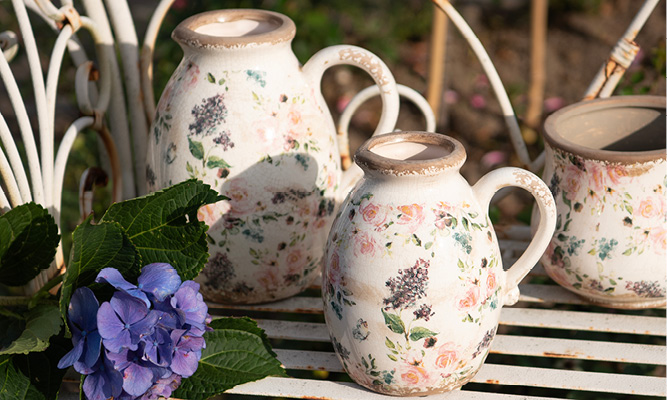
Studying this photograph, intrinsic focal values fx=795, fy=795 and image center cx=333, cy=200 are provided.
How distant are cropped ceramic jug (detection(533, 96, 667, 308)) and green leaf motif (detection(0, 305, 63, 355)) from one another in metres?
0.68

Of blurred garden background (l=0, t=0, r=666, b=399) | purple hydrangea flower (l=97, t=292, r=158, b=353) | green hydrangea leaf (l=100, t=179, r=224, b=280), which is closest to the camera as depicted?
purple hydrangea flower (l=97, t=292, r=158, b=353)

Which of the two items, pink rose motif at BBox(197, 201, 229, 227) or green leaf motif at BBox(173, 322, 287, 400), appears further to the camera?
pink rose motif at BBox(197, 201, 229, 227)

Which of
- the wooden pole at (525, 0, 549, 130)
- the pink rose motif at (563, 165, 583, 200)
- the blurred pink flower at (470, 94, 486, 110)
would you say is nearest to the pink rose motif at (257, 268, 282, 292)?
the pink rose motif at (563, 165, 583, 200)

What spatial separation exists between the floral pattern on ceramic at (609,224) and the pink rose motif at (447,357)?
280 mm

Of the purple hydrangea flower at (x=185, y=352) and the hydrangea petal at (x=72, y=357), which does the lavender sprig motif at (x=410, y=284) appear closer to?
the purple hydrangea flower at (x=185, y=352)

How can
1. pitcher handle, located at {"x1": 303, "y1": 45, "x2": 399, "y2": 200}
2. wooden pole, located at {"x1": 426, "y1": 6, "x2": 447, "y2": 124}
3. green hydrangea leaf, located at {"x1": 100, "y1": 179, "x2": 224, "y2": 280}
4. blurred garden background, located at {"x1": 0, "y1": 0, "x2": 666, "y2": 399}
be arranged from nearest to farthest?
green hydrangea leaf, located at {"x1": 100, "y1": 179, "x2": 224, "y2": 280}
pitcher handle, located at {"x1": 303, "y1": 45, "x2": 399, "y2": 200}
wooden pole, located at {"x1": 426, "y1": 6, "x2": 447, "y2": 124}
blurred garden background, located at {"x1": 0, "y1": 0, "x2": 666, "y2": 399}

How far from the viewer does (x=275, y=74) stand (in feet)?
3.54

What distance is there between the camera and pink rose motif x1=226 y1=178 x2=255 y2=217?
3.51 feet

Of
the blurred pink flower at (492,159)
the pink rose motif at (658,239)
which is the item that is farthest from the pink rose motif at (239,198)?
the blurred pink flower at (492,159)

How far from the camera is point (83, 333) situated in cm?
91

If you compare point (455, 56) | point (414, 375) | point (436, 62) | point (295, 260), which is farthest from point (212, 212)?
point (455, 56)

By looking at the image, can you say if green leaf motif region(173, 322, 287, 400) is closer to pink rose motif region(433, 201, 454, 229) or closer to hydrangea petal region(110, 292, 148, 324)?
hydrangea petal region(110, 292, 148, 324)

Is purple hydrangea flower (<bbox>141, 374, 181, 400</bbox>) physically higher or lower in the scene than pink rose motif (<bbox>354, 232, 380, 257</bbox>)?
lower

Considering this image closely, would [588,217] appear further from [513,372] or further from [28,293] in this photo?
[28,293]
